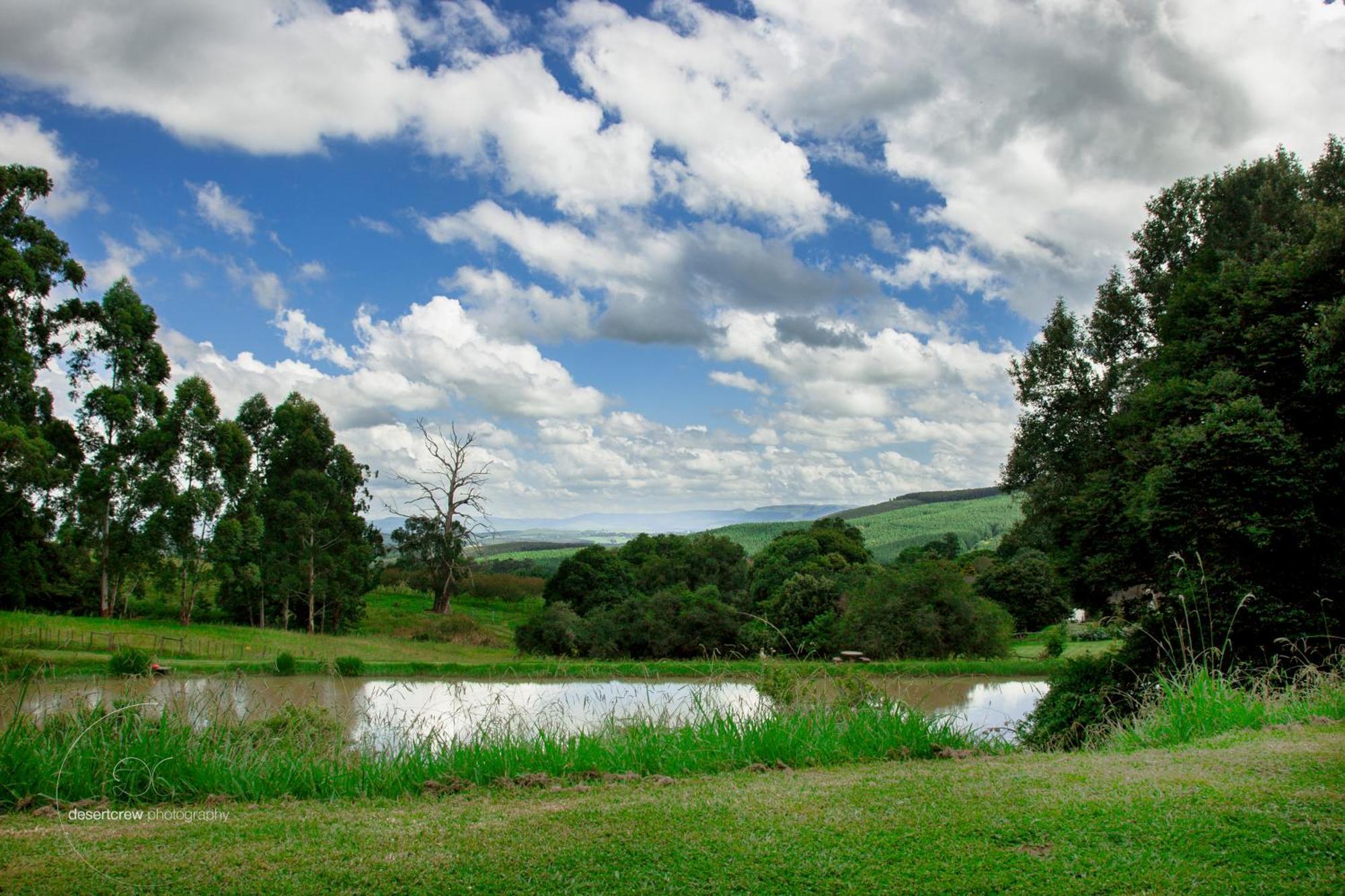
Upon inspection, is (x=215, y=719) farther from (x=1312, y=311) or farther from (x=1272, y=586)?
(x=1312, y=311)

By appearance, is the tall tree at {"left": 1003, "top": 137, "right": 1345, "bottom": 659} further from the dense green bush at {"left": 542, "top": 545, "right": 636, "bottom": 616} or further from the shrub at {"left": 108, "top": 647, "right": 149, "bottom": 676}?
the dense green bush at {"left": 542, "top": 545, "right": 636, "bottom": 616}

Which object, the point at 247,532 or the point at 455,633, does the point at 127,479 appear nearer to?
the point at 247,532

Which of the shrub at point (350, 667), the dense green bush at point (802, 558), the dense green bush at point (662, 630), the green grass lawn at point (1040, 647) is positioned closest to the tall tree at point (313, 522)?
the dense green bush at point (662, 630)

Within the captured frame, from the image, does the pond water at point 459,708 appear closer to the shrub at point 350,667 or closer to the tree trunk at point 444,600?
the shrub at point 350,667

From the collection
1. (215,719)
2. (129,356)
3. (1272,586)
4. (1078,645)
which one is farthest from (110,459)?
(1078,645)

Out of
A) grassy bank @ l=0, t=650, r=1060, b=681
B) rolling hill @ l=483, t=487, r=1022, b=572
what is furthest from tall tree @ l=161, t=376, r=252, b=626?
rolling hill @ l=483, t=487, r=1022, b=572

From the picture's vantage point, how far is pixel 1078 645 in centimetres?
3400

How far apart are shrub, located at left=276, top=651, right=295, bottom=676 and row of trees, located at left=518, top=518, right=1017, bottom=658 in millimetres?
12608

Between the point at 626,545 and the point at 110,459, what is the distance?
33.3 m

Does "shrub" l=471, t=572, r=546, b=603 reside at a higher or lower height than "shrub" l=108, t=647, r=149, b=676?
lower

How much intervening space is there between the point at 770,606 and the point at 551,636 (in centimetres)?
1083

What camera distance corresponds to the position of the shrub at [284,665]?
75.7 feet

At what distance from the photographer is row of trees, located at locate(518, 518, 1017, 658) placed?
104ft

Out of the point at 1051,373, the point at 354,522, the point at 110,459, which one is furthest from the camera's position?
the point at 354,522
